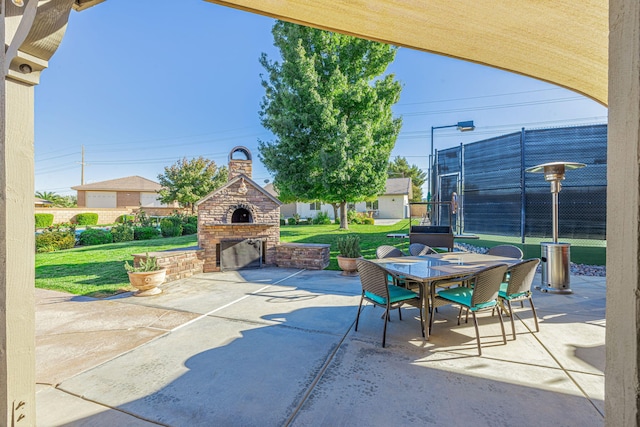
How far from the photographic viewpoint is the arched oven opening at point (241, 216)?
7702 millimetres

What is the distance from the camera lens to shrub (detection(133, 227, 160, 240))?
13.5m

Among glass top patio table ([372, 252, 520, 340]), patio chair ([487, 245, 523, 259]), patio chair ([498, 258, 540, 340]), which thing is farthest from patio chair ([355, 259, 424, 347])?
patio chair ([487, 245, 523, 259])

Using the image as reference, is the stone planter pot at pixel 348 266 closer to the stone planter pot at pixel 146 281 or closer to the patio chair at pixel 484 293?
the patio chair at pixel 484 293

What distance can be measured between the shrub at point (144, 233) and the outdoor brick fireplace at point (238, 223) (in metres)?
8.69

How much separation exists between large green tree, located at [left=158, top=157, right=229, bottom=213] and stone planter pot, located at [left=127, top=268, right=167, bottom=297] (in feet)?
58.8

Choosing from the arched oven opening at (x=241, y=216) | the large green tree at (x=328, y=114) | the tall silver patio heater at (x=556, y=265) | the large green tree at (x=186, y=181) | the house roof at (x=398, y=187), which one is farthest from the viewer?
the house roof at (x=398, y=187)

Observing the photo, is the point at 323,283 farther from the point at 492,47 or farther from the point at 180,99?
the point at 180,99

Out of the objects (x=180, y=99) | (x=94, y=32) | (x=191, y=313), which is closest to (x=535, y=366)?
(x=191, y=313)

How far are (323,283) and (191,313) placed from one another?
273cm

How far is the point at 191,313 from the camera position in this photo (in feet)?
13.8

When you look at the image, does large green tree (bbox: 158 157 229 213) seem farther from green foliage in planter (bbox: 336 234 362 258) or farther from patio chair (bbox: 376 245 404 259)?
patio chair (bbox: 376 245 404 259)

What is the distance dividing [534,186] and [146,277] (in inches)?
387

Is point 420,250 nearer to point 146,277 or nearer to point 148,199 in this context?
point 146,277

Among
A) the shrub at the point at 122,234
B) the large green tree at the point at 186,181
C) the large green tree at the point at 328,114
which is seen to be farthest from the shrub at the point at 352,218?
the shrub at the point at 122,234
